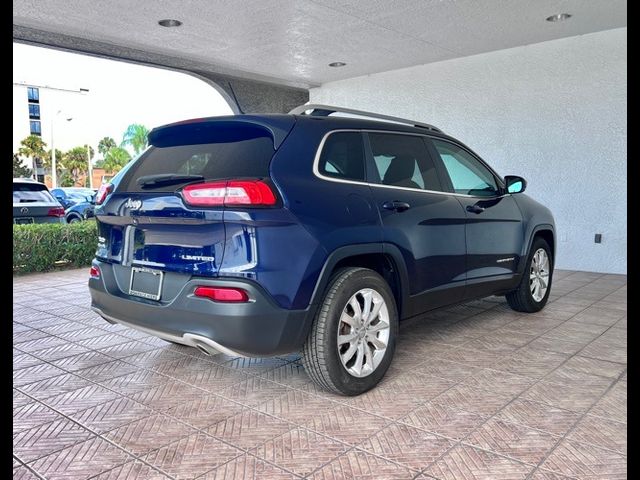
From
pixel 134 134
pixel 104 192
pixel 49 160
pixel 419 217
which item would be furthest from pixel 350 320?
pixel 49 160

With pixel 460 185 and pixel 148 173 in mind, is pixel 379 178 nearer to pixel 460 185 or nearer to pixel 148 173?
pixel 460 185

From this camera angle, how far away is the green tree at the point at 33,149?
4356 centimetres

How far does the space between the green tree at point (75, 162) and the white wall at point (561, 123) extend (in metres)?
47.0

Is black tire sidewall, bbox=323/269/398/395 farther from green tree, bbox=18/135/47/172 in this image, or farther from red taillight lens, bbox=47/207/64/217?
green tree, bbox=18/135/47/172

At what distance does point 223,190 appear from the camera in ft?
8.63

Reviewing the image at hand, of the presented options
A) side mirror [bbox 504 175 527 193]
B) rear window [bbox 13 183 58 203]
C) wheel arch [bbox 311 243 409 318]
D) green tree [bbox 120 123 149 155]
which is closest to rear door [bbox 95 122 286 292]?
wheel arch [bbox 311 243 409 318]

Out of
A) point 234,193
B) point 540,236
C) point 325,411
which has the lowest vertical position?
point 325,411

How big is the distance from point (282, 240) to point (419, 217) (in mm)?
1249

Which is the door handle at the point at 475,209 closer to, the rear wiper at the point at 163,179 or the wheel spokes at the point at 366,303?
the wheel spokes at the point at 366,303

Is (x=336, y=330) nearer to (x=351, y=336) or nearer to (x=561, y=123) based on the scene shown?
(x=351, y=336)

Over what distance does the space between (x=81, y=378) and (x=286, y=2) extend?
4.74 m

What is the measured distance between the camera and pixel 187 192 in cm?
271

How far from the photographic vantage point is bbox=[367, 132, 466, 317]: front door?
11.0 feet

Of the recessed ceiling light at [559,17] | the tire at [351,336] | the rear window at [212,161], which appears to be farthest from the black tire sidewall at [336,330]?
the recessed ceiling light at [559,17]
